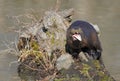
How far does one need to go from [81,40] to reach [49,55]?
3.96 feet

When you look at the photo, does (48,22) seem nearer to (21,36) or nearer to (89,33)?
(21,36)

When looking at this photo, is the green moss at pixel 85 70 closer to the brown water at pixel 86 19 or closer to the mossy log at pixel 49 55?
the mossy log at pixel 49 55

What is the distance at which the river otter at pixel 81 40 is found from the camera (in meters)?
9.10

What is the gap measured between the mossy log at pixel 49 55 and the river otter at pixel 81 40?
0.14 meters

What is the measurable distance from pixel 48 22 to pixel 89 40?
154 centimetres

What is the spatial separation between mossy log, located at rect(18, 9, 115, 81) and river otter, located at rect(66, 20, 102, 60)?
0.14 metres

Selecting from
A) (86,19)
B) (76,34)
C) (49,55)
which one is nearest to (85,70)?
(76,34)

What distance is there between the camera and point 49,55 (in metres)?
10.1

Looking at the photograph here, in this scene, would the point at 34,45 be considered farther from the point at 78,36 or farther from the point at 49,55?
the point at 78,36

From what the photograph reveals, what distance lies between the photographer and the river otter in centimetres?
910

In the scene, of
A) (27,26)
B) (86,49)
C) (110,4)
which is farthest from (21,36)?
(110,4)

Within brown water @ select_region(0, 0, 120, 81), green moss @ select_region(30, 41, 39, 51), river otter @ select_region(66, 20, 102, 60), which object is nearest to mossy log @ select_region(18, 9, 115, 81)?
green moss @ select_region(30, 41, 39, 51)

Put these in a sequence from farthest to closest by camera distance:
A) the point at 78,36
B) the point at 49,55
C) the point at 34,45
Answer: the point at 34,45 < the point at 49,55 < the point at 78,36

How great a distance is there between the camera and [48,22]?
34.6 feet
